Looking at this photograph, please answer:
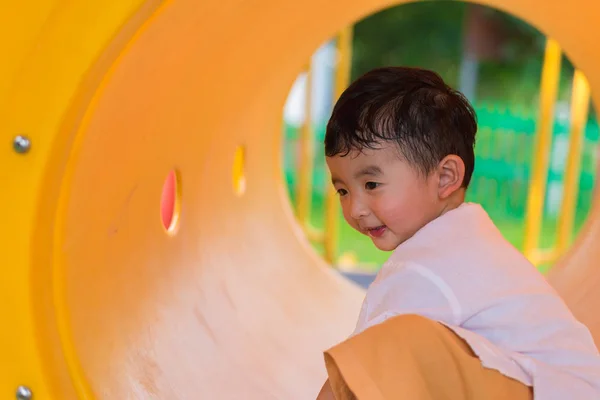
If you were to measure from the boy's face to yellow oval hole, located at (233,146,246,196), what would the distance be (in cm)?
85

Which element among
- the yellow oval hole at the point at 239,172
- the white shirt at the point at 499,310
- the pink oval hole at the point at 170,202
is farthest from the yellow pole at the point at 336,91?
the white shirt at the point at 499,310

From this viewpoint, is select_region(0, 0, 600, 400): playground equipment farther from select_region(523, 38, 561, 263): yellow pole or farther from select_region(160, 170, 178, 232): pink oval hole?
select_region(523, 38, 561, 263): yellow pole

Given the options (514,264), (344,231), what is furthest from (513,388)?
(344,231)

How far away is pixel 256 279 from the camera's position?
6.70 ft

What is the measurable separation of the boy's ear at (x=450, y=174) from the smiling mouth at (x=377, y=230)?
0.10 m

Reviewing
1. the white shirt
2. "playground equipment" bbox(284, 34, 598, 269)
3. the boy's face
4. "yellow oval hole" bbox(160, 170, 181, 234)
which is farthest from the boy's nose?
"playground equipment" bbox(284, 34, 598, 269)

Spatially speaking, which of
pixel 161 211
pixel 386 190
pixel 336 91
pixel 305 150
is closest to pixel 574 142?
pixel 336 91

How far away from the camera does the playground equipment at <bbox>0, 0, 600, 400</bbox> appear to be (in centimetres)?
105

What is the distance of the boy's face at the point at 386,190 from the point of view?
1.28m

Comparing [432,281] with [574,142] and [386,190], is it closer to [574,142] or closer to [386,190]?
[386,190]

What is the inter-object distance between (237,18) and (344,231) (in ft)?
16.9

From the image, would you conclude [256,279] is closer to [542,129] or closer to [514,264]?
[514,264]

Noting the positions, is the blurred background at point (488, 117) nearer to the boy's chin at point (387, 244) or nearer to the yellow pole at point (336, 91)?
the yellow pole at point (336, 91)

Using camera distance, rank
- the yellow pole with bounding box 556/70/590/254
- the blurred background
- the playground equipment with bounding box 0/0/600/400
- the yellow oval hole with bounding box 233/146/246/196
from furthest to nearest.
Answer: the blurred background, the yellow pole with bounding box 556/70/590/254, the yellow oval hole with bounding box 233/146/246/196, the playground equipment with bounding box 0/0/600/400
